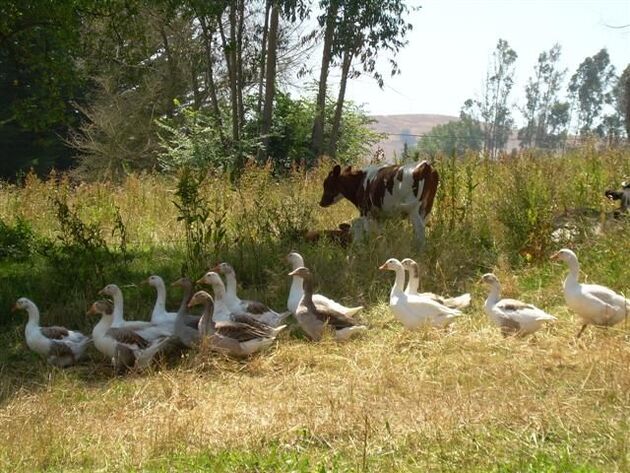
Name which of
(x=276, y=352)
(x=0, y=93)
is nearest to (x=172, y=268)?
(x=276, y=352)

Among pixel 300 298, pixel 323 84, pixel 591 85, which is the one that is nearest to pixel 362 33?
pixel 323 84

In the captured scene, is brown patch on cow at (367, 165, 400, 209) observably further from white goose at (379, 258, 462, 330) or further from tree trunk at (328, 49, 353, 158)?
tree trunk at (328, 49, 353, 158)

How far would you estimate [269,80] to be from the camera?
71.5ft

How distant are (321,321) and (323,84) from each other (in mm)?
15631

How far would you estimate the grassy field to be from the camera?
552 centimetres

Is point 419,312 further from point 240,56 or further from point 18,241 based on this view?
point 240,56

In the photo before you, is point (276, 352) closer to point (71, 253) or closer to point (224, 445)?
point (224, 445)

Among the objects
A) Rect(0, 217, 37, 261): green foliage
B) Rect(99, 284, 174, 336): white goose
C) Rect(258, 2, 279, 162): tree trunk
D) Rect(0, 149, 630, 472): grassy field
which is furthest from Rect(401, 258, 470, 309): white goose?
Rect(258, 2, 279, 162): tree trunk

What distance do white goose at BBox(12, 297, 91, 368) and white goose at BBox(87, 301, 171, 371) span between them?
22cm

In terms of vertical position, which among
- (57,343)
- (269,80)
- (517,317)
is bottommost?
(57,343)

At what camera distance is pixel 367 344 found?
8602mm

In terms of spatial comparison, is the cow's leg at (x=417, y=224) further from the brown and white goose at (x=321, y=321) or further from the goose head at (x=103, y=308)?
the goose head at (x=103, y=308)

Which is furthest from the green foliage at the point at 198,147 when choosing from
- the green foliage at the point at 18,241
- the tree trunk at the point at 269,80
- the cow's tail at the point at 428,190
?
the cow's tail at the point at 428,190

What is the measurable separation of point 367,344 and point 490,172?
7050 mm
